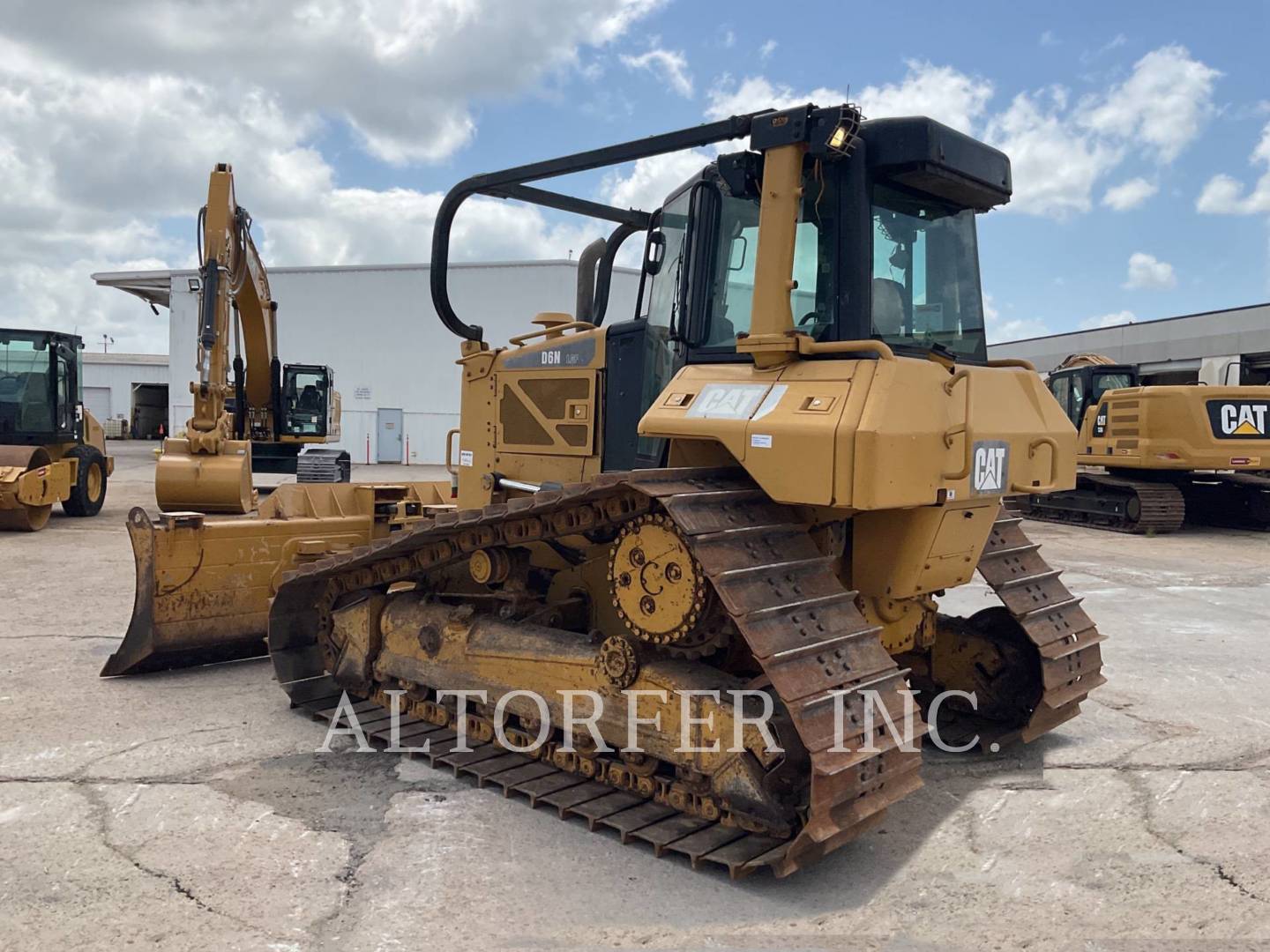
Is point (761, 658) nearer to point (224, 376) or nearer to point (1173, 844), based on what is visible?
point (1173, 844)

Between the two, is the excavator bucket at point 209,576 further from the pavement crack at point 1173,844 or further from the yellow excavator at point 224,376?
the yellow excavator at point 224,376

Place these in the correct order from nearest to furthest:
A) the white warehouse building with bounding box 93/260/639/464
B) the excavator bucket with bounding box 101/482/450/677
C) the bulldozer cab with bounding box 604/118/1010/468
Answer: the bulldozer cab with bounding box 604/118/1010/468, the excavator bucket with bounding box 101/482/450/677, the white warehouse building with bounding box 93/260/639/464

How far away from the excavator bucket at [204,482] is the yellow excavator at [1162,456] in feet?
40.6

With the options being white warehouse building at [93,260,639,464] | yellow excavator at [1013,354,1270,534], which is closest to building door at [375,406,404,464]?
white warehouse building at [93,260,639,464]

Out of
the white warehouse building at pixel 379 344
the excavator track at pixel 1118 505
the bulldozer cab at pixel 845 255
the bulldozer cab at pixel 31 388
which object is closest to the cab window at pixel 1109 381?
the excavator track at pixel 1118 505

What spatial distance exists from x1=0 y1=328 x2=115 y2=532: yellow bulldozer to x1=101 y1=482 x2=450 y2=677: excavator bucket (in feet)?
A: 26.6

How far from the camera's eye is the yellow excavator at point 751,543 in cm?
371

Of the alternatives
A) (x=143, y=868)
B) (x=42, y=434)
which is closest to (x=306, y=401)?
(x=42, y=434)

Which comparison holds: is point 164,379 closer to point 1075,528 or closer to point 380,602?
point 1075,528

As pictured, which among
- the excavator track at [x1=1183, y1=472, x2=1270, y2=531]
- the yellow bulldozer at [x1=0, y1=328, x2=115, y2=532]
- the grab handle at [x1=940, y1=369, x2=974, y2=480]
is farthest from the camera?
the excavator track at [x1=1183, y1=472, x2=1270, y2=531]

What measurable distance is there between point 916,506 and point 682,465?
3.35 feet

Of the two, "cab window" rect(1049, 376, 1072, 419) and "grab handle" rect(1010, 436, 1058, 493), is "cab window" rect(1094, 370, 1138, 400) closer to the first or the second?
"cab window" rect(1049, 376, 1072, 419)

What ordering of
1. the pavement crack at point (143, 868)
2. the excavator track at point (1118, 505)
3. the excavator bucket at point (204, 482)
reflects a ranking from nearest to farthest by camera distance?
1. the pavement crack at point (143, 868)
2. the excavator bucket at point (204, 482)
3. the excavator track at point (1118, 505)

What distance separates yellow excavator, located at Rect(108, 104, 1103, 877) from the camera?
3713mm
